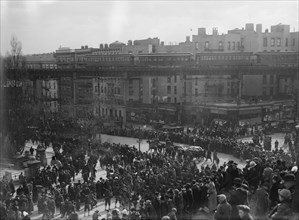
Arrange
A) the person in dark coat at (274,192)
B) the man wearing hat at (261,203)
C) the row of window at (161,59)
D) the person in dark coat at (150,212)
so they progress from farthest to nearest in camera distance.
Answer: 1. the row of window at (161,59)
2. the person in dark coat at (150,212)
3. the person in dark coat at (274,192)
4. the man wearing hat at (261,203)

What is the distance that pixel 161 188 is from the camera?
1568cm

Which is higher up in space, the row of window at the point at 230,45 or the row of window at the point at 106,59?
the row of window at the point at 230,45

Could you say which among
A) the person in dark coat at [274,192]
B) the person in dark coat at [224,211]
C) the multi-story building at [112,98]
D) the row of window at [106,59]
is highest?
the row of window at [106,59]

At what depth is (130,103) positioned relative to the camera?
58688 millimetres

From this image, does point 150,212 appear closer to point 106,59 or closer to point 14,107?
point 14,107

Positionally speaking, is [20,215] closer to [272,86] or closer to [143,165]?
[143,165]

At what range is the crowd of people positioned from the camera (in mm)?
11180

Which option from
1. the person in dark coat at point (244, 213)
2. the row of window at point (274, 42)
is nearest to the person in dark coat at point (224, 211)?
the person in dark coat at point (244, 213)

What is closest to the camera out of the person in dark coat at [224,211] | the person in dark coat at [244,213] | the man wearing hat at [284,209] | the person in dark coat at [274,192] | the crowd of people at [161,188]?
the man wearing hat at [284,209]

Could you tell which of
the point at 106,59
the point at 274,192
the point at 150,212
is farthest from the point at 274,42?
the point at 150,212

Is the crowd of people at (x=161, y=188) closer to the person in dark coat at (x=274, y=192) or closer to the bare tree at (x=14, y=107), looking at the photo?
the person in dark coat at (x=274, y=192)

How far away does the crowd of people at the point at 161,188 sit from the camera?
36.7 ft

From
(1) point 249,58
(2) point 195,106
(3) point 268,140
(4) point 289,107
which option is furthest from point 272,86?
(3) point 268,140

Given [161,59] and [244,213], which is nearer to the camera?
[244,213]
